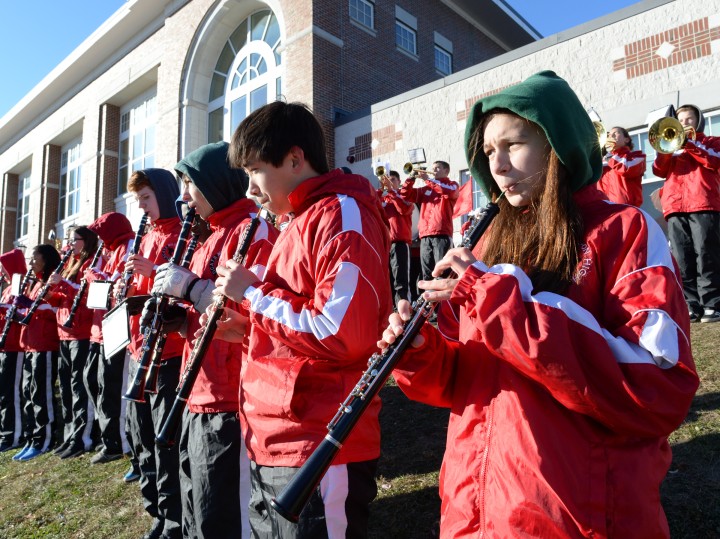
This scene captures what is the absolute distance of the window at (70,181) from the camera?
25.8m

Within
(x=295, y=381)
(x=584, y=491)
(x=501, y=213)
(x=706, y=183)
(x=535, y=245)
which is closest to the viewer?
(x=584, y=491)

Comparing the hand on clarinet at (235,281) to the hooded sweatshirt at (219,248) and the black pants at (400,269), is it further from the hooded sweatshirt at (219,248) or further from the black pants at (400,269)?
the black pants at (400,269)

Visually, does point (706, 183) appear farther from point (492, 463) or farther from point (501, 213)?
point (492, 463)

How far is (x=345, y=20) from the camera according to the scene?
15.5 meters

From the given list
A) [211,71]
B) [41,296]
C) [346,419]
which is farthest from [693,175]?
[211,71]

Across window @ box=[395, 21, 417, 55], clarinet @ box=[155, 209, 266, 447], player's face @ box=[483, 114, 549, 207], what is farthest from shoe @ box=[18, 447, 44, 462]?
window @ box=[395, 21, 417, 55]

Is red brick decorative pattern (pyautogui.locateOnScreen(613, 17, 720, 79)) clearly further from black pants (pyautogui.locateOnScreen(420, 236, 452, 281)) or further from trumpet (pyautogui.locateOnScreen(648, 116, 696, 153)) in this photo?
black pants (pyautogui.locateOnScreen(420, 236, 452, 281))

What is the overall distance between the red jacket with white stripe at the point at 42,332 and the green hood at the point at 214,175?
5.14 m

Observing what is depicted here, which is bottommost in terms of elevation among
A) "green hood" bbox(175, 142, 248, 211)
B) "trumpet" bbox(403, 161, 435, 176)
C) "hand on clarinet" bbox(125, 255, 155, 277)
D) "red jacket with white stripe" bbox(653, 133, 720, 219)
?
"hand on clarinet" bbox(125, 255, 155, 277)

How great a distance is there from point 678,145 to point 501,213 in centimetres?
564

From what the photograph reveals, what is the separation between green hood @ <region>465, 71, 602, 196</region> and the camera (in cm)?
160

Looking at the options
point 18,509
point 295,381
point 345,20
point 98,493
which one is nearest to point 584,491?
point 295,381

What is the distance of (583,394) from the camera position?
1.29 m

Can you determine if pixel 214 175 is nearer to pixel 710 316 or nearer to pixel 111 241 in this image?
pixel 111 241
